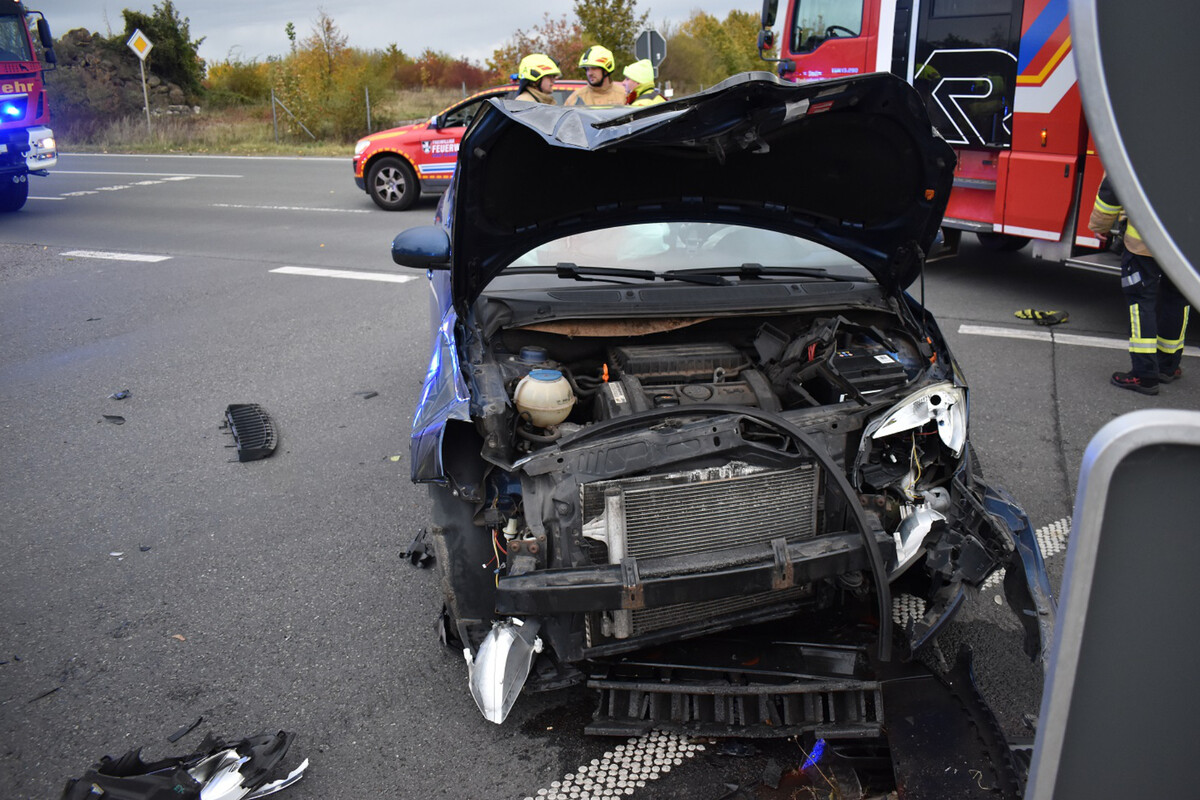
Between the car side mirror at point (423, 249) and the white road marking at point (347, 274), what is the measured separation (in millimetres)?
5346

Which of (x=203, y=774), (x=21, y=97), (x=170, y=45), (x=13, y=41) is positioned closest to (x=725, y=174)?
(x=203, y=774)

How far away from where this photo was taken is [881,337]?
3.82m

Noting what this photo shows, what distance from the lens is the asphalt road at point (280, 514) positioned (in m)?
3.06

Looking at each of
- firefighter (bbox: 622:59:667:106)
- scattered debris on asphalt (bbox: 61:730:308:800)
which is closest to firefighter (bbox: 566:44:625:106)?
firefighter (bbox: 622:59:667:106)

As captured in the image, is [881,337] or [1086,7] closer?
[1086,7]

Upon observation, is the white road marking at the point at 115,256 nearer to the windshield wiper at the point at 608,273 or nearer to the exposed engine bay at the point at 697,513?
the windshield wiper at the point at 608,273

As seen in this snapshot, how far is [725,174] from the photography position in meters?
3.90

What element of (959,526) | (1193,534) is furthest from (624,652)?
(1193,534)

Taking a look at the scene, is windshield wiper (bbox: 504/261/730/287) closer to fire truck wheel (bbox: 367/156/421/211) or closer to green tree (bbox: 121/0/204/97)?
fire truck wheel (bbox: 367/156/421/211)

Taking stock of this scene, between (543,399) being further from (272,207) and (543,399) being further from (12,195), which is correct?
(12,195)

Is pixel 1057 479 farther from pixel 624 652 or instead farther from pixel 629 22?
pixel 629 22

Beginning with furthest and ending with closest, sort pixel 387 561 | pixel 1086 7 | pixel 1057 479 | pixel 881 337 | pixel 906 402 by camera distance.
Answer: pixel 1057 479 < pixel 387 561 < pixel 881 337 < pixel 906 402 < pixel 1086 7

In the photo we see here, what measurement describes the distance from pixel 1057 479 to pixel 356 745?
389 centimetres

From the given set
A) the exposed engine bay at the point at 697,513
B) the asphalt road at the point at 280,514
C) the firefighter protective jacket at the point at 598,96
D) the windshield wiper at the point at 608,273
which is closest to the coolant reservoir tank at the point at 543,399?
the exposed engine bay at the point at 697,513
